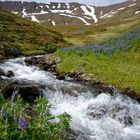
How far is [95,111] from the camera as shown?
21.2 metres

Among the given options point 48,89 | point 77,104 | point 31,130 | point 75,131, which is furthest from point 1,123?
point 48,89

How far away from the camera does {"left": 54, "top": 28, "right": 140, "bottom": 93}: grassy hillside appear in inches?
1093

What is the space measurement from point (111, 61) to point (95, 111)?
12267 mm

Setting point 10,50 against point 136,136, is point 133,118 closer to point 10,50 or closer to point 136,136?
point 136,136

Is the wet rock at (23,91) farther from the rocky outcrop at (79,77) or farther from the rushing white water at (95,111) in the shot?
the rocky outcrop at (79,77)

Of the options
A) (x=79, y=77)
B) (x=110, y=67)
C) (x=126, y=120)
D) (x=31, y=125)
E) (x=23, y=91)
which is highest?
(x=31, y=125)

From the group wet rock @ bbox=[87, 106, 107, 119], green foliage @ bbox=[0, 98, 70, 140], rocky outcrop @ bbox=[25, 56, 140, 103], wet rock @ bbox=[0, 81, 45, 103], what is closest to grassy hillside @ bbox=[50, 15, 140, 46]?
rocky outcrop @ bbox=[25, 56, 140, 103]

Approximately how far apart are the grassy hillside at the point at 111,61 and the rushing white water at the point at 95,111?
2.50m

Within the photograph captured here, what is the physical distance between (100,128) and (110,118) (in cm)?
183

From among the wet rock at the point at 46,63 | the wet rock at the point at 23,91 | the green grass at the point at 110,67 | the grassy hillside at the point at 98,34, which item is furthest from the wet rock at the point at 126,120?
the grassy hillside at the point at 98,34

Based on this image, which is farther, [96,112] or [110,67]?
[110,67]

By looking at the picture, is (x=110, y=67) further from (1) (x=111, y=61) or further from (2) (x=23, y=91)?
(2) (x=23, y=91)

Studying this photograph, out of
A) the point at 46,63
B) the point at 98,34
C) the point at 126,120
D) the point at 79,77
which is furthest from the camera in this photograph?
the point at 98,34

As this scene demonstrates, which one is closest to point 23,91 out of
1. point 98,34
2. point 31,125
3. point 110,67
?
point 110,67
